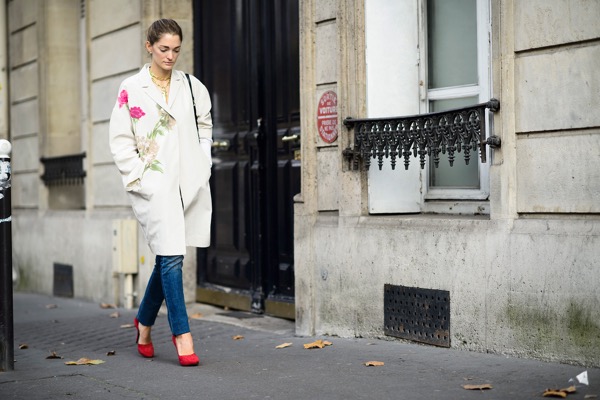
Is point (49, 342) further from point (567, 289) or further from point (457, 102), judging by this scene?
point (567, 289)

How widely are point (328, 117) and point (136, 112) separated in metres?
1.71

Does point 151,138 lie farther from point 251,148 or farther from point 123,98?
point 251,148

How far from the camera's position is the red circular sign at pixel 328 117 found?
7.62 m

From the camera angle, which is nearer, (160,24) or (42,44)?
(160,24)

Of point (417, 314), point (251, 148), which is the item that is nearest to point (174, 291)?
point (417, 314)

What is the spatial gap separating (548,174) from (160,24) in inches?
96.9

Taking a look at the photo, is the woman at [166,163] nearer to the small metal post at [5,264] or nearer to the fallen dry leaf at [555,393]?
the small metal post at [5,264]

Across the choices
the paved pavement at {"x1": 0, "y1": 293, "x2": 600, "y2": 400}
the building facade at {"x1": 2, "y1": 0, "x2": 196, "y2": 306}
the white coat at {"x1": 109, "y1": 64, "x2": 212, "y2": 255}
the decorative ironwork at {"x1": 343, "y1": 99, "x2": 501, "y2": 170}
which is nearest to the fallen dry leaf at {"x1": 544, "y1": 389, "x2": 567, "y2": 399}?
the paved pavement at {"x1": 0, "y1": 293, "x2": 600, "y2": 400}

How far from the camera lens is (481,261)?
6.30 m

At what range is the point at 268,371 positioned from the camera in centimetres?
615

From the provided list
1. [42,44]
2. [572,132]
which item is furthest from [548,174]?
[42,44]

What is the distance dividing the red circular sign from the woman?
1.31 meters

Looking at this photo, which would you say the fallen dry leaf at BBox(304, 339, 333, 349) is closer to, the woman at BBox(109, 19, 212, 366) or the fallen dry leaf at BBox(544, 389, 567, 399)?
the woman at BBox(109, 19, 212, 366)

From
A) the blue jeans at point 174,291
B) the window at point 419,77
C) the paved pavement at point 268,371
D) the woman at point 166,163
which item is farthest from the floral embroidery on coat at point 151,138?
the window at point 419,77
